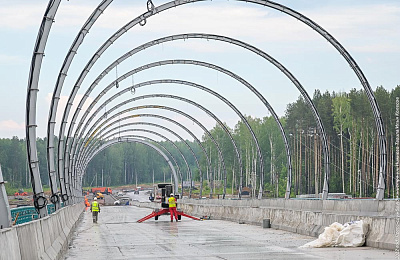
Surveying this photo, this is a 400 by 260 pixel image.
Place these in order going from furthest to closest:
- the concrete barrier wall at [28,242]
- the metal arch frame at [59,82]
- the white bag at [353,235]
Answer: the metal arch frame at [59,82]
the white bag at [353,235]
the concrete barrier wall at [28,242]

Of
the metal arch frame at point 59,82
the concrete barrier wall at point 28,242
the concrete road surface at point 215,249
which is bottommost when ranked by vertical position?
the concrete road surface at point 215,249

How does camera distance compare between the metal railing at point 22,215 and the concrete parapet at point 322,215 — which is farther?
the metal railing at point 22,215

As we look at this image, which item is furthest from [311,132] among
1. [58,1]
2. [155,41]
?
[58,1]

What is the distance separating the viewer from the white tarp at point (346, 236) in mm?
18781

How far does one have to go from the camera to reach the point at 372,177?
321ft

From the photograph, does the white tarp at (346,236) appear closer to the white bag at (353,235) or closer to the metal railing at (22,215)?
the white bag at (353,235)

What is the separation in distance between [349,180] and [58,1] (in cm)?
9185

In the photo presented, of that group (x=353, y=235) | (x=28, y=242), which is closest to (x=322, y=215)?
(x=353, y=235)

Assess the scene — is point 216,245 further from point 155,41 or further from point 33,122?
point 155,41

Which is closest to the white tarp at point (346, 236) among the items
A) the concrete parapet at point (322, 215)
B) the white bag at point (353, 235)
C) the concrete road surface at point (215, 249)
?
the white bag at point (353, 235)

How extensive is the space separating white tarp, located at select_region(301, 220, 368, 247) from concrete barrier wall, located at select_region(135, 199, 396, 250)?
0.20 m

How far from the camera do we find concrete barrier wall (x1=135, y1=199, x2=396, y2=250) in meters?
18.1

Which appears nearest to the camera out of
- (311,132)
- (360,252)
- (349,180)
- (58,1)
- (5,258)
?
(5,258)

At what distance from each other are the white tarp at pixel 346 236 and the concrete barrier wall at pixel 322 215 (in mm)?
201
